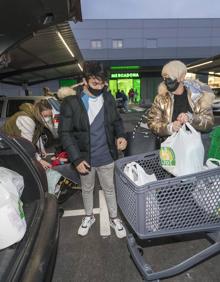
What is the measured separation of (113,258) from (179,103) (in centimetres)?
169

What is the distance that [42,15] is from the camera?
4828 millimetres

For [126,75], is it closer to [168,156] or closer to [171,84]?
[171,84]

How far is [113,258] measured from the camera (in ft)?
8.41

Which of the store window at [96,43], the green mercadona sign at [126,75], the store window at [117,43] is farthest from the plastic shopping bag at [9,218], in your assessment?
the store window at [96,43]

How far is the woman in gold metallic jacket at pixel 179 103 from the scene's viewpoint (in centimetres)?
215

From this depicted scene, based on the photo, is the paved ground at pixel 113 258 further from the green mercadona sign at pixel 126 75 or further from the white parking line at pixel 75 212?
the green mercadona sign at pixel 126 75

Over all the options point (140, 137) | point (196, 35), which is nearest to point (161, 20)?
point (196, 35)

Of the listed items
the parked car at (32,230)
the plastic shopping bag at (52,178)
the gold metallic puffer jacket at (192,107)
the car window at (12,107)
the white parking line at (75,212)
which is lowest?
the white parking line at (75,212)

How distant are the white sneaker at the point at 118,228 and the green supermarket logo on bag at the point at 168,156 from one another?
4.24ft

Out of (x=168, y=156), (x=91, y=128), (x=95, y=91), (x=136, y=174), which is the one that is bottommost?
(x=136, y=174)

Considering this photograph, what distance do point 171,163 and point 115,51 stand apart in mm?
28410

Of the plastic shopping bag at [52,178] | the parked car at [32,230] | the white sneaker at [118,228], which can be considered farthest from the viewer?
the plastic shopping bag at [52,178]

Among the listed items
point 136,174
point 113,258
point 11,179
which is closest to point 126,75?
point 113,258

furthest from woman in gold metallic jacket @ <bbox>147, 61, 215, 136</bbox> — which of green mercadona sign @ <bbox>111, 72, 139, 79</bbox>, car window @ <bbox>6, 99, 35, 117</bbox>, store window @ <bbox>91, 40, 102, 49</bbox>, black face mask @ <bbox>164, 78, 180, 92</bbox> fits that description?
store window @ <bbox>91, 40, 102, 49</bbox>
